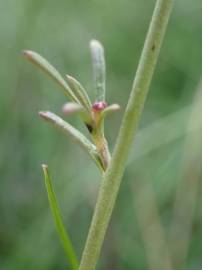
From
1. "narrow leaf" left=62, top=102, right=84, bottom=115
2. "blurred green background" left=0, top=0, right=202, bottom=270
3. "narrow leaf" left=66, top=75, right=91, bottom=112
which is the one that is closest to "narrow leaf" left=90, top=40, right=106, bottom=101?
"narrow leaf" left=66, top=75, right=91, bottom=112

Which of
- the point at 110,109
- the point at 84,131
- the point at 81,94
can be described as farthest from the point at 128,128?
the point at 84,131

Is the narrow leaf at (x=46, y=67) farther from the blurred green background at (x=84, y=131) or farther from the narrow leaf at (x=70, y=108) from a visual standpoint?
the blurred green background at (x=84, y=131)

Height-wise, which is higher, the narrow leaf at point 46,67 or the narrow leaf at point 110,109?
the narrow leaf at point 46,67

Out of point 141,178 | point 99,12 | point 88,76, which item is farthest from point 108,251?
point 99,12

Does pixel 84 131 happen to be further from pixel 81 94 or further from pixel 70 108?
pixel 70 108

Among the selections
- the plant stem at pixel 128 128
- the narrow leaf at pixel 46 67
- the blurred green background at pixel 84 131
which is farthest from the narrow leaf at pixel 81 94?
the blurred green background at pixel 84 131

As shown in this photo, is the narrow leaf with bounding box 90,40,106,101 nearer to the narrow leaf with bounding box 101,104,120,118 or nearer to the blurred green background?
the narrow leaf with bounding box 101,104,120,118
